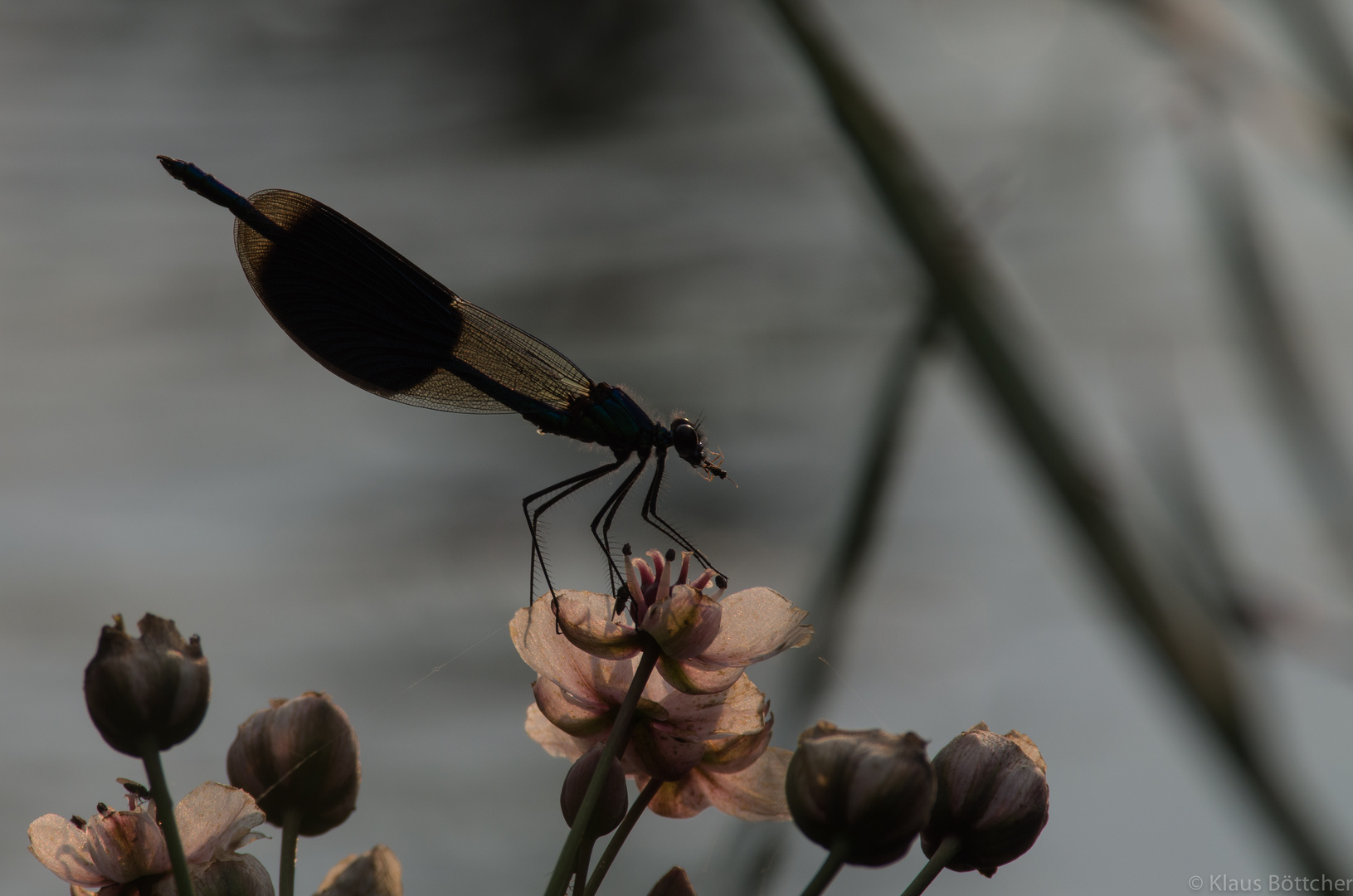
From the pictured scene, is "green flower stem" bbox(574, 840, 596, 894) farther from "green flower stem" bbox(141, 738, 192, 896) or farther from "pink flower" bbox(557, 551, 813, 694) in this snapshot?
"green flower stem" bbox(141, 738, 192, 896)

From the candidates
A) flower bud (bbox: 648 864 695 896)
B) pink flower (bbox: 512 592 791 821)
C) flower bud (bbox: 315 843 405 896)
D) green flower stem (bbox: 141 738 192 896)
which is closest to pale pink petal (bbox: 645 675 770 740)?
pink flower (bbox: 512 592 791 821)

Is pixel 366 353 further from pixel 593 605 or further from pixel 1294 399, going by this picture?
pixel 1294 399

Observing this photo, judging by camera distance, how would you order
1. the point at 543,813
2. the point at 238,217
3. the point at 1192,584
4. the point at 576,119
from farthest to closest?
the point at 576,119 < the point at 543,813 < the point at 238,217 < the point at 1192,584

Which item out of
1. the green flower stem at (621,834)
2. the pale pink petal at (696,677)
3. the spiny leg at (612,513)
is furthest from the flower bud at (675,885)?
the spiny leg at (612,513)

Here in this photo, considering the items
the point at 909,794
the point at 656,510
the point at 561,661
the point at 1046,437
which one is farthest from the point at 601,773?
the point at 656,510

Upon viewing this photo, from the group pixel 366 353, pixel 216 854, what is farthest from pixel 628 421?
pixel 216 854

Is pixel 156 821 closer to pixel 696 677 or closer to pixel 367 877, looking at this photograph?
pixel 367 877
